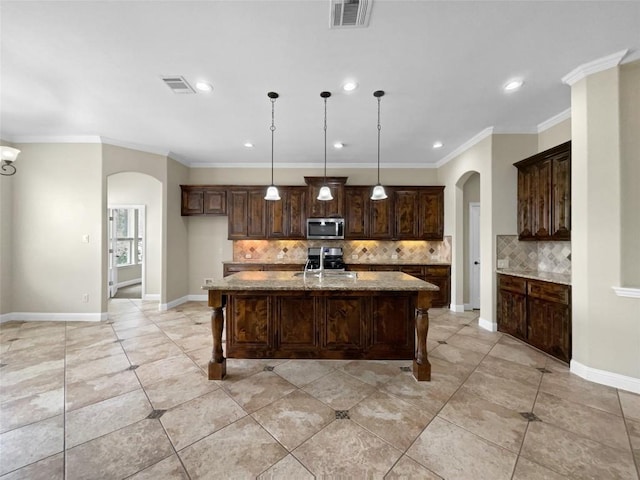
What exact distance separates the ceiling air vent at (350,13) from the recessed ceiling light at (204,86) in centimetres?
153

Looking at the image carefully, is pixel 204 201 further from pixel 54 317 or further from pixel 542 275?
pixel 542 275

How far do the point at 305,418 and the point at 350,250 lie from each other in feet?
12.9

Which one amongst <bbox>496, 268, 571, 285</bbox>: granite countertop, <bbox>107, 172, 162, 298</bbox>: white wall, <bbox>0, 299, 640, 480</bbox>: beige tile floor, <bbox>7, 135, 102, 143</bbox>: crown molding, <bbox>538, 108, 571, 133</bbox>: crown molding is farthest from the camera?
<bbox>107, 172, 162, 298</bbox>: white wall

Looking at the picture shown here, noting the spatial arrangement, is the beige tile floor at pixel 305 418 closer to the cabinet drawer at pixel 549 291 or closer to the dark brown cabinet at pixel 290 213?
the cabinet drawer at pixel 549 291

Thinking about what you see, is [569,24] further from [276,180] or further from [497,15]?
[276,180]

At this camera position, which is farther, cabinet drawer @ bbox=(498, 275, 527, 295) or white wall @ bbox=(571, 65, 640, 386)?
cabinet drawer @ bbox=(498, 275, 527, 295)

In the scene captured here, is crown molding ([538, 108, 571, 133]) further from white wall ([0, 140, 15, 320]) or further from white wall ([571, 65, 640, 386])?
white wall ([0, 140, 15, 320])

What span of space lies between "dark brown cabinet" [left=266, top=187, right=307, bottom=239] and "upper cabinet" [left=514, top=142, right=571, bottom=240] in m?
3.66

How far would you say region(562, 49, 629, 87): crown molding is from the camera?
7.80ft

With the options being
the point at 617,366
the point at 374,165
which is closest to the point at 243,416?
the point at 617,366

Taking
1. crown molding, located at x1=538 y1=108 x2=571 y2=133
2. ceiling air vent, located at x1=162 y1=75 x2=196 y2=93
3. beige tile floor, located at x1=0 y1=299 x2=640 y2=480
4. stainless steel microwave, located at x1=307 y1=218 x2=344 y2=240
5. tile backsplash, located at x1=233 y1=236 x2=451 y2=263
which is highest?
ceiling air vent, located at x1=162 y1=75 x2=196 y2=93

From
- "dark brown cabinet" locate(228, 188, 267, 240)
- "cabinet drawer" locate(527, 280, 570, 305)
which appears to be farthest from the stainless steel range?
"cabinet drawer" locate(527, 280, 570, 305)

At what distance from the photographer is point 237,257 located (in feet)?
18.7

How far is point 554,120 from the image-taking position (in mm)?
3559
